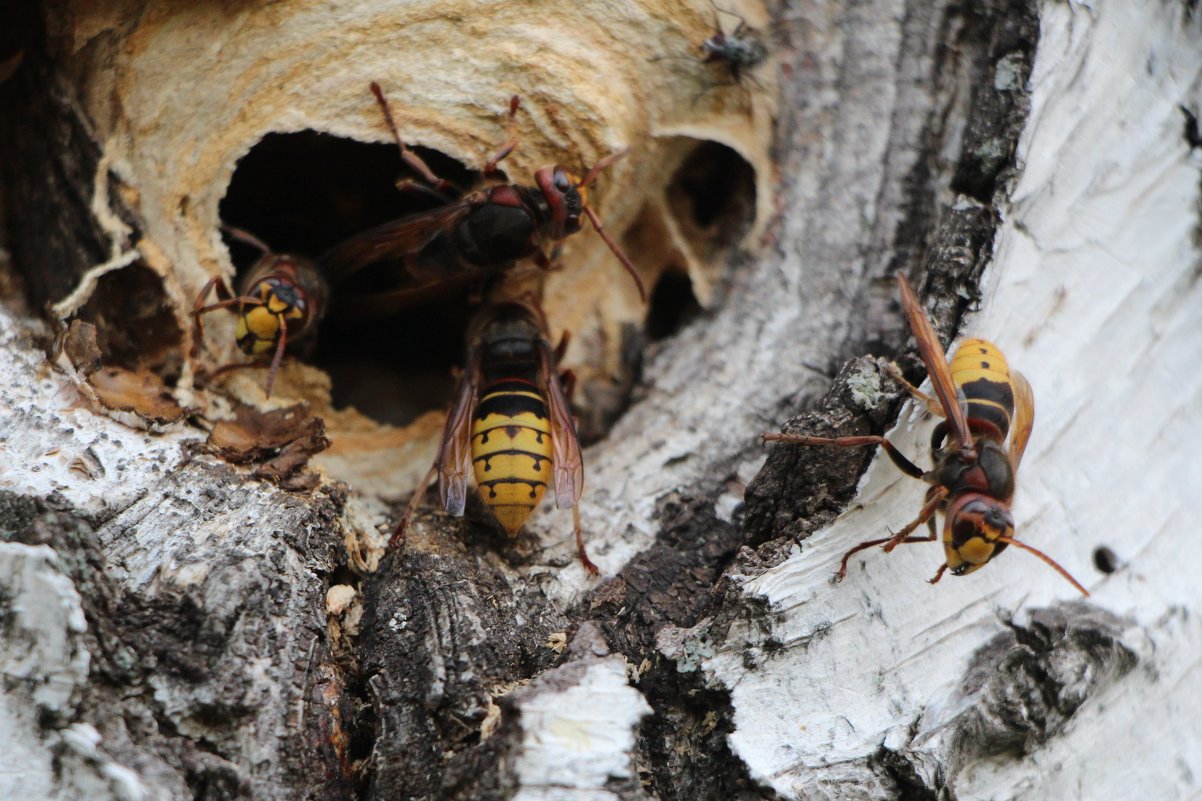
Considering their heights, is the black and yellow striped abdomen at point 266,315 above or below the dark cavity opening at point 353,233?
below

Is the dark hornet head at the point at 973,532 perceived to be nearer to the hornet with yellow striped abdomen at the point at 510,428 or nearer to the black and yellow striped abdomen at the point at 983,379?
the black and yellow striped abdomen at the point at 983,379

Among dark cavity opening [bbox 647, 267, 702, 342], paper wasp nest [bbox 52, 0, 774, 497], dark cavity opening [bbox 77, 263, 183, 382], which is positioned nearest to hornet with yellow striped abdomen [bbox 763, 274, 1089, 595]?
paper wasp nest [bbox 52, 0, 774, 497]

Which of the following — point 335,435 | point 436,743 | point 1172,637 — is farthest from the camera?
point 335,435

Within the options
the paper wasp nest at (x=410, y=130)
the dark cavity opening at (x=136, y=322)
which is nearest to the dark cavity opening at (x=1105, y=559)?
the paper wasp nest at (x=410, y=130)

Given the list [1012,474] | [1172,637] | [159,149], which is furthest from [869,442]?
[159,149]

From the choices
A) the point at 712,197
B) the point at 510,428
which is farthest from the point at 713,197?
the point at 510,428

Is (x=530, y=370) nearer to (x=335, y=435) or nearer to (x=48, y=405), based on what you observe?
(x=335, y=435)

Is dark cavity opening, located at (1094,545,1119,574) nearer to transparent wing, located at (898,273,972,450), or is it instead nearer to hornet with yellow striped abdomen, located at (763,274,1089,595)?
hornet with yellow striped abdomen, located at (763,274,1089,595)
